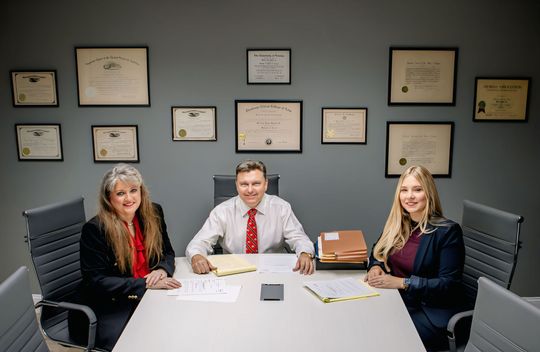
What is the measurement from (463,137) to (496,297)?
2223 mm

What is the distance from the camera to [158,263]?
2.08 metres

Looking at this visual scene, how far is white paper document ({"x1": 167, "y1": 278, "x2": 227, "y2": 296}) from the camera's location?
179cm

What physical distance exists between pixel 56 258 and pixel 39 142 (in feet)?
4.55

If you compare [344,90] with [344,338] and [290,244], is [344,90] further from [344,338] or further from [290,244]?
[344,338]

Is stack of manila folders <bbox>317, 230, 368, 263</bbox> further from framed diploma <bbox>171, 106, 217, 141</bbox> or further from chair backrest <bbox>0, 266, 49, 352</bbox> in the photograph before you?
framed diploma <bbox>171, 106, 217, 141</bbox>

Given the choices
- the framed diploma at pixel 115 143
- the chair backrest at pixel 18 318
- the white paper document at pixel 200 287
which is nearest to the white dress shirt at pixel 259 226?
the white paper document at pixel 200 287

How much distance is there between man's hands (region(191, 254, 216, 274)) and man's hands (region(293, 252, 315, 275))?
42cm

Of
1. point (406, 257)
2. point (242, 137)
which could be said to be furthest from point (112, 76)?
point (406, 257)

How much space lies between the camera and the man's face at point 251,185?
2430 mm

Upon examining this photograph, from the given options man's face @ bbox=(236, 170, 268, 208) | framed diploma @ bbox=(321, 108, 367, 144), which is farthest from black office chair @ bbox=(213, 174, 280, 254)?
framed diploma @ bbox=(321, 108, 367, 144)

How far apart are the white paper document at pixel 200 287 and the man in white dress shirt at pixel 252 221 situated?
→ 17.7 inches

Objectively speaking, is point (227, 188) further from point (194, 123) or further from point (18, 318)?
point (18, 318)

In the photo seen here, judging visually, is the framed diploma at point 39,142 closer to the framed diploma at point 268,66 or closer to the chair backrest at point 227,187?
the chair backrest at point 227,187

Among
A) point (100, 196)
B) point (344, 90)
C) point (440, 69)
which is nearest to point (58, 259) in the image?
point (100, 196)
